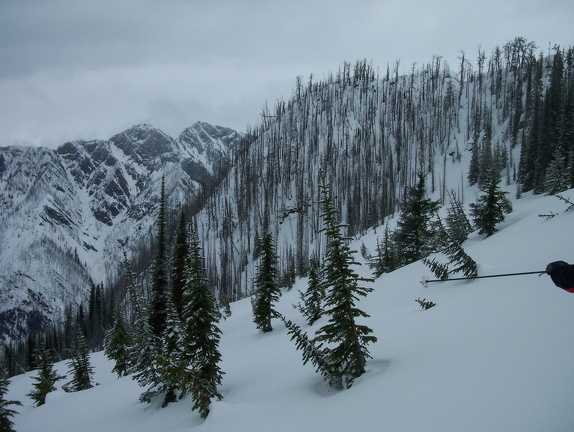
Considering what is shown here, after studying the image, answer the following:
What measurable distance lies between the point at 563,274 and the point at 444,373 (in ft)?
10.3

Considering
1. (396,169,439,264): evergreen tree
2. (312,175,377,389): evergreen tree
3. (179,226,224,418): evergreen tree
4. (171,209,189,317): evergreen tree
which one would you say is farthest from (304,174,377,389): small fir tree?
(171,209,189,317): evergreen tree

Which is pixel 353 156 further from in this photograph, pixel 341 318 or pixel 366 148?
pixel 341 318

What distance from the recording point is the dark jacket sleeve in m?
4.19

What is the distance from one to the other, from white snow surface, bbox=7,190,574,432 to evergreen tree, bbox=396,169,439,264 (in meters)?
8.12

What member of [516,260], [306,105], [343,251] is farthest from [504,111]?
[343,251]

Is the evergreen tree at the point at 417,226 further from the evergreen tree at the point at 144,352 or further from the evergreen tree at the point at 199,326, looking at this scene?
the evergreen tree at the point at 144,352

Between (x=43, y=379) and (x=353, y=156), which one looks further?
(x=353, y=156)

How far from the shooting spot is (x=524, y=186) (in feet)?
183

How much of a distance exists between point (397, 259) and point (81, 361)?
29508 mm

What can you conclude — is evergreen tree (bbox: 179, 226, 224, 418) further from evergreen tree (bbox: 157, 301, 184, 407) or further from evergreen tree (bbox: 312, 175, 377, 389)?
evergreen tree (bbox: 312, 175, 377, 389)

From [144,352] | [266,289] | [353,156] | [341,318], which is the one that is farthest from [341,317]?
[353,156]

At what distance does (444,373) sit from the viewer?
20.9 feet

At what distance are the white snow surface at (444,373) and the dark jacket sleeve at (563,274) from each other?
151 cm

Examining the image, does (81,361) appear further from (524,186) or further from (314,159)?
(314,159)
